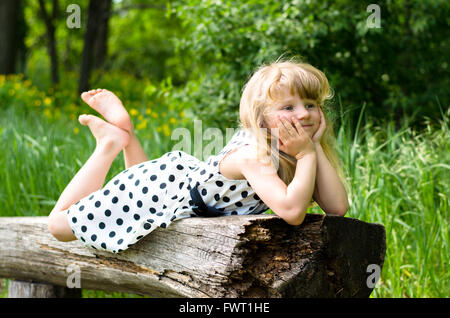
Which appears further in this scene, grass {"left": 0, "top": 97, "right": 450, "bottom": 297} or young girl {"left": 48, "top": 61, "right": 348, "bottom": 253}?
grass {"left": 0, "top": 97, "right": 450, "bottom": 297}

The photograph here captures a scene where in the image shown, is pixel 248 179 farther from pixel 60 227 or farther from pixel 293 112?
pixel 60 227

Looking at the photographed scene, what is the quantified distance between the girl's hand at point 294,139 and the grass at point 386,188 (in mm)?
1020

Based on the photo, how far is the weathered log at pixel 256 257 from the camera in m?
1.69

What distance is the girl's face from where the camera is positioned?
184 centimetres

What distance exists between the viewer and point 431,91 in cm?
422

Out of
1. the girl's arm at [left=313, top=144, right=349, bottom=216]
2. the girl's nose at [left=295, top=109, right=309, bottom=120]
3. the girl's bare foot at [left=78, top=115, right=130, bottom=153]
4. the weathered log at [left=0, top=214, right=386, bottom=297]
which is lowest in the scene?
the weathered log at [left=0, top=214, right=386, bottom=297]

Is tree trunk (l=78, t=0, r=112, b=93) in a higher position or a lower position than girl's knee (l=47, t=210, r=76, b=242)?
higher

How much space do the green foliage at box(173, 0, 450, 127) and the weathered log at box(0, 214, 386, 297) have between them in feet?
7.05

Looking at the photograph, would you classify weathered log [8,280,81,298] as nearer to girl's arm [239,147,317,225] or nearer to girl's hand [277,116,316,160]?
girl's arm [239,147,317,225]

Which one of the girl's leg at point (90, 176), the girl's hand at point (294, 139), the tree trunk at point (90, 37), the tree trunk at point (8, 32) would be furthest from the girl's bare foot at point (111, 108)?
the tree trunk at point (8, 32)

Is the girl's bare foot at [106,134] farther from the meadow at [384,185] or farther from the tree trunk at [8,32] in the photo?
the tree trunk at [8,32]

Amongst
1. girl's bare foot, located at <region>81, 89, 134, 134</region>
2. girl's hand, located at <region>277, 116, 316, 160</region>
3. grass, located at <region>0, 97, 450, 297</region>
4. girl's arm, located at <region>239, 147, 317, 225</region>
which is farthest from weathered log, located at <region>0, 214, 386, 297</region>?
grass, located at <region>0, 97, 450, 297</region>

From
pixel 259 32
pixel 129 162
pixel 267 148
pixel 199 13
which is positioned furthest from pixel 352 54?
pixel 267 148
